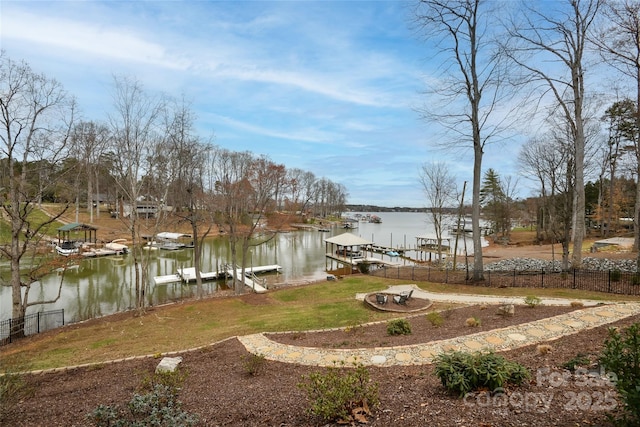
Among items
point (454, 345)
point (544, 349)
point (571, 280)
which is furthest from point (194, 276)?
point (544, 349)

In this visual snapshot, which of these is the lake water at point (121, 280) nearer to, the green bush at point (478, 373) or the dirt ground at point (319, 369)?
the dirt ground at point (319, 369)

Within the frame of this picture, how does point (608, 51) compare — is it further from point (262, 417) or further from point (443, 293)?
point (262, 417)

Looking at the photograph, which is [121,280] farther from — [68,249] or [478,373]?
[478,373]

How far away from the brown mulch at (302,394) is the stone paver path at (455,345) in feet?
0.94

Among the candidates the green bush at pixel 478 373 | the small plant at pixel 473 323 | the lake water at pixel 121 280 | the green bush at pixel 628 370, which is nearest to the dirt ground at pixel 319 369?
the green bush at pixel 478 373

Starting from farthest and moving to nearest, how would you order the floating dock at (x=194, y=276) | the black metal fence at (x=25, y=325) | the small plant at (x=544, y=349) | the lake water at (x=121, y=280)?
the floating dock at (x=194, y=276) < the lake water at (x=121, y=280) < the black metal fence at (x=25, y=325) < the small plant at (x=544, y=349)

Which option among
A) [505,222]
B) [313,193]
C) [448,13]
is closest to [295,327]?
[448,13]

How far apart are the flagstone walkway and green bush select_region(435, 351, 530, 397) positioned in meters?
1.42

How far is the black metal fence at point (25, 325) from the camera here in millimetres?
11234

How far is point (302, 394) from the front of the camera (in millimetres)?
4559

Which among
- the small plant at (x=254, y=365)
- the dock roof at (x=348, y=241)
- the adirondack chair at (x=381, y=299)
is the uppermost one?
the dock roof at (x=348, y=241)

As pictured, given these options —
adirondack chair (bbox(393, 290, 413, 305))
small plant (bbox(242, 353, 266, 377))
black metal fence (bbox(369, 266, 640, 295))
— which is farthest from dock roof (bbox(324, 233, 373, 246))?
small plant (bbox(242, 353, 266, 377))

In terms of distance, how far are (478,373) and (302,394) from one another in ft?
7.45

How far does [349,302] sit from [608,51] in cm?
1279
